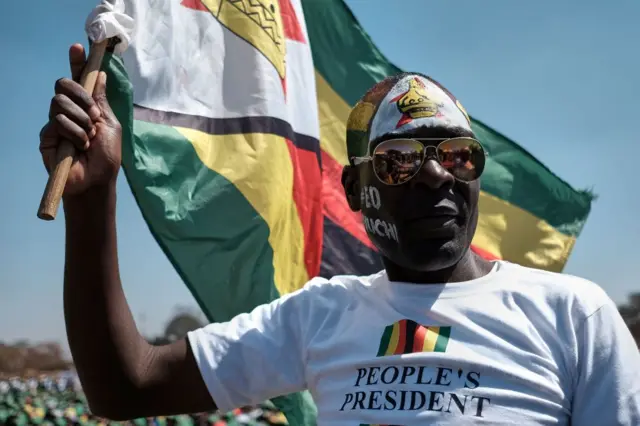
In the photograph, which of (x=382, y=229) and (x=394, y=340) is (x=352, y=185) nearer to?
(x=382, y=229)

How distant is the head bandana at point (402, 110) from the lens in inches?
91.7

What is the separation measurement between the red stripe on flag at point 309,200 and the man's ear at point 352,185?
1700 mm

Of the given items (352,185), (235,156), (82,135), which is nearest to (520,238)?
(235,156)

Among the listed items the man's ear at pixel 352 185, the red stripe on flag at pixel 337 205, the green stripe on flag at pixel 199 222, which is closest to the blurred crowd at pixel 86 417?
the red stripe on flag at pixel 337 205

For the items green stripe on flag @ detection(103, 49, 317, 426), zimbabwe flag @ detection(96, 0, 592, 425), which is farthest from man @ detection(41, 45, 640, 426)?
green stripe on flag @ detection(103, 49, 317, 426)

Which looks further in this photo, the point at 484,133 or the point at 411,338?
the point at 484,133

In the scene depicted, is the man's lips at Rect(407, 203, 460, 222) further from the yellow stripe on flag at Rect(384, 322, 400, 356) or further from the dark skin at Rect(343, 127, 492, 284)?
the yellow stripe on flag at Rect(384, 322, 400, 356)

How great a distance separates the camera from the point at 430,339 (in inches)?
80.6

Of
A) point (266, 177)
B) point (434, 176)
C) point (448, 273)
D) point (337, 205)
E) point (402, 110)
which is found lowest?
point (337, 205)

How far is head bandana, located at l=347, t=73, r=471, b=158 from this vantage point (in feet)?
7.64

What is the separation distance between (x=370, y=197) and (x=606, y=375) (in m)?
0.84

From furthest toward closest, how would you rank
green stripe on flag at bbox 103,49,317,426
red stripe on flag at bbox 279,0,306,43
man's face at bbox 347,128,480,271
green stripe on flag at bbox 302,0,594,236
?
green stripe on flag at bbox 302,0,594,236, red stripe on flag at bbox 279,0,306,43, green stripe on flag at bbox 103,49,317,426, man's face at bbox 347,128,480,271

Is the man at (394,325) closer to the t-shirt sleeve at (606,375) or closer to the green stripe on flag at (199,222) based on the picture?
the t-shirt sleeve at (606,375)

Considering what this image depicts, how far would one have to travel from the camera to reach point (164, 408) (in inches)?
86.7
